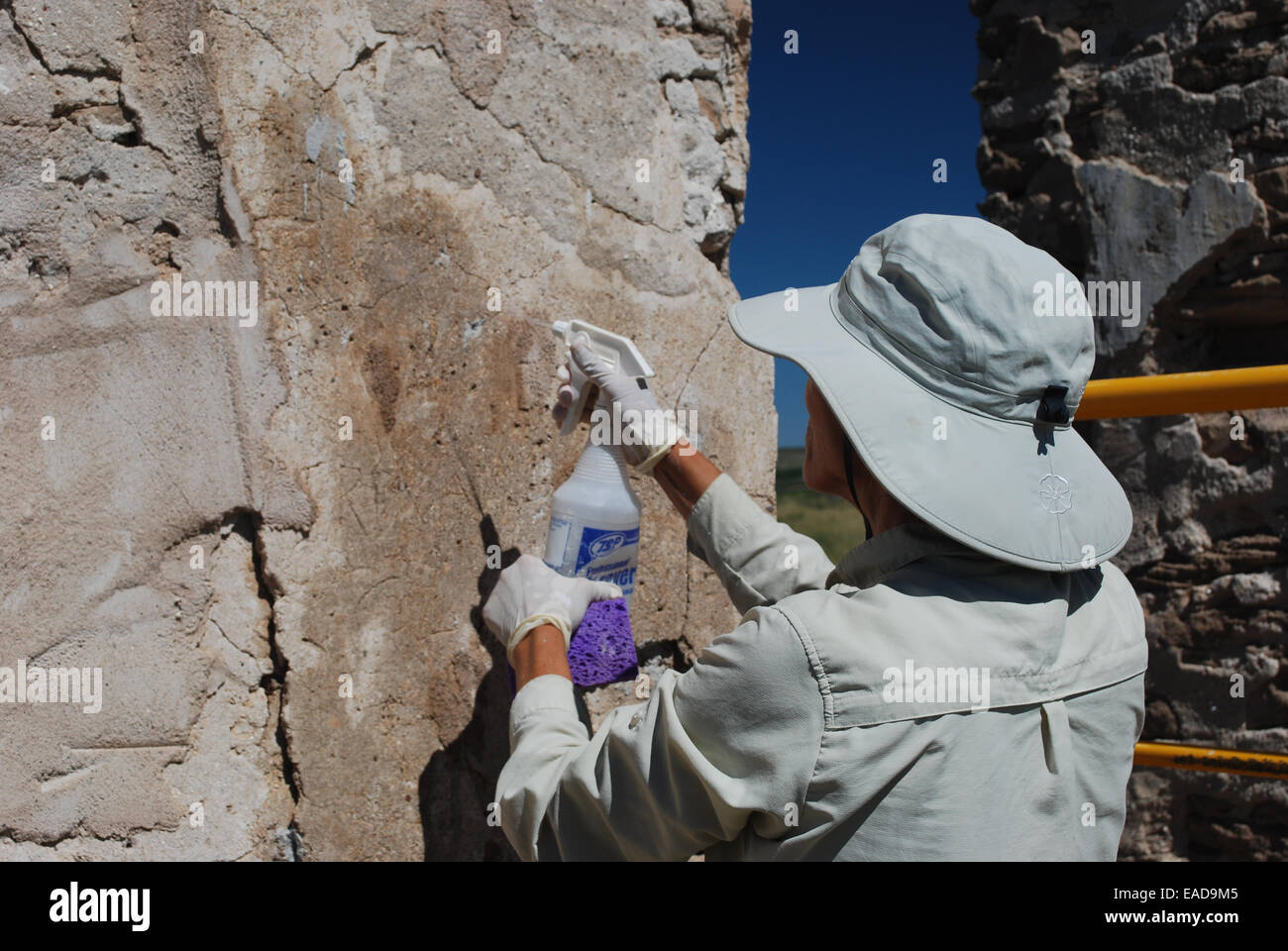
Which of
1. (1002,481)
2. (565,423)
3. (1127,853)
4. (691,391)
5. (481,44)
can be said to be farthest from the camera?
(1127,853)

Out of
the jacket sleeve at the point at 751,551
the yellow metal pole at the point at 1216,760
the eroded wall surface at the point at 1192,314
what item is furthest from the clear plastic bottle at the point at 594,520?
the eroded wall surface at the point at 1192,314

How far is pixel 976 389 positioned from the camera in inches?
37.3

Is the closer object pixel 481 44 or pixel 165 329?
pixel 165 329

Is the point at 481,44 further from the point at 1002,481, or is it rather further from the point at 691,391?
the point at 1002,481

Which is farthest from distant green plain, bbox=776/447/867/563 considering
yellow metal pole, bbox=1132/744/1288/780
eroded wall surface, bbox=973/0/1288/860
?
yellow metal pole, bbox=1132/744/1288/780

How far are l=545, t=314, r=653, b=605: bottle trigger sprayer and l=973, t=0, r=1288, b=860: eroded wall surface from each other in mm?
2307

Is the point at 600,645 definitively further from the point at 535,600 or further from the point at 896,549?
the point at 896,549

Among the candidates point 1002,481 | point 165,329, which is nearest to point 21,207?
point 165,329

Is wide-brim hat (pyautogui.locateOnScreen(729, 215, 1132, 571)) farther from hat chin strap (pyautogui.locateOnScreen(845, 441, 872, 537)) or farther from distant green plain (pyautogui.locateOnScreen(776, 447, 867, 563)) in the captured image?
distant green plain (pyautogui.locateOnScreen(776, 447, 867, 563))

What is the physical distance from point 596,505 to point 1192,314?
246 cm

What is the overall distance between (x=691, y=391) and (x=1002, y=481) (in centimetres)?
82

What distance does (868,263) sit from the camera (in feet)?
3.36

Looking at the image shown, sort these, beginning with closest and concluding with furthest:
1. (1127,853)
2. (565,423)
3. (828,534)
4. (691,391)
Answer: (565,423) → (691,391) → (1127,853) → (828,534)

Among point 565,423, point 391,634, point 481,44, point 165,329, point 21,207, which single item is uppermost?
point 481,44
